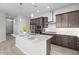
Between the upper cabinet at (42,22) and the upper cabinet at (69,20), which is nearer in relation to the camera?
the upper cabinet at (69,20)

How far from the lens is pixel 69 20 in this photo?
4.41 meters

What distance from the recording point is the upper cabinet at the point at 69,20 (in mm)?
4101

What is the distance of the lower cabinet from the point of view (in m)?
3.97

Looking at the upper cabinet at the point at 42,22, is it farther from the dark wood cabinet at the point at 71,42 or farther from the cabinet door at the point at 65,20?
the dark wood cabinet at the point at 71,42

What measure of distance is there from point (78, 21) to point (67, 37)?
36.8 inches

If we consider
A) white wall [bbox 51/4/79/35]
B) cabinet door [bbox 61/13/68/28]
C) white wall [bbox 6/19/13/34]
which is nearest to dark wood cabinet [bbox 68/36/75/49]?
white wall [bbox 51/4/79/35]

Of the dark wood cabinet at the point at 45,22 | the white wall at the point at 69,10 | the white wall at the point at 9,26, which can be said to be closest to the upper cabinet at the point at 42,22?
the dark wood cabinet at the point at 45,22

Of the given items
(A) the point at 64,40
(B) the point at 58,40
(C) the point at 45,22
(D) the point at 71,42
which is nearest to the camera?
(D) the point at 71,42

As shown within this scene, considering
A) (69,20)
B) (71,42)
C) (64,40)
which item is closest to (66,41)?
(64,40)

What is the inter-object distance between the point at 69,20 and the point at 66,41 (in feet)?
3.59

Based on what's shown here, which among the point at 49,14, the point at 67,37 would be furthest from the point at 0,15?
the point at 67,37

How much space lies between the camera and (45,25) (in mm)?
6219

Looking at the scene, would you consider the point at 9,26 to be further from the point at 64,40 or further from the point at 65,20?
the point at 64,40

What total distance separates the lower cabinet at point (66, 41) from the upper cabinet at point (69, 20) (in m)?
0.60
